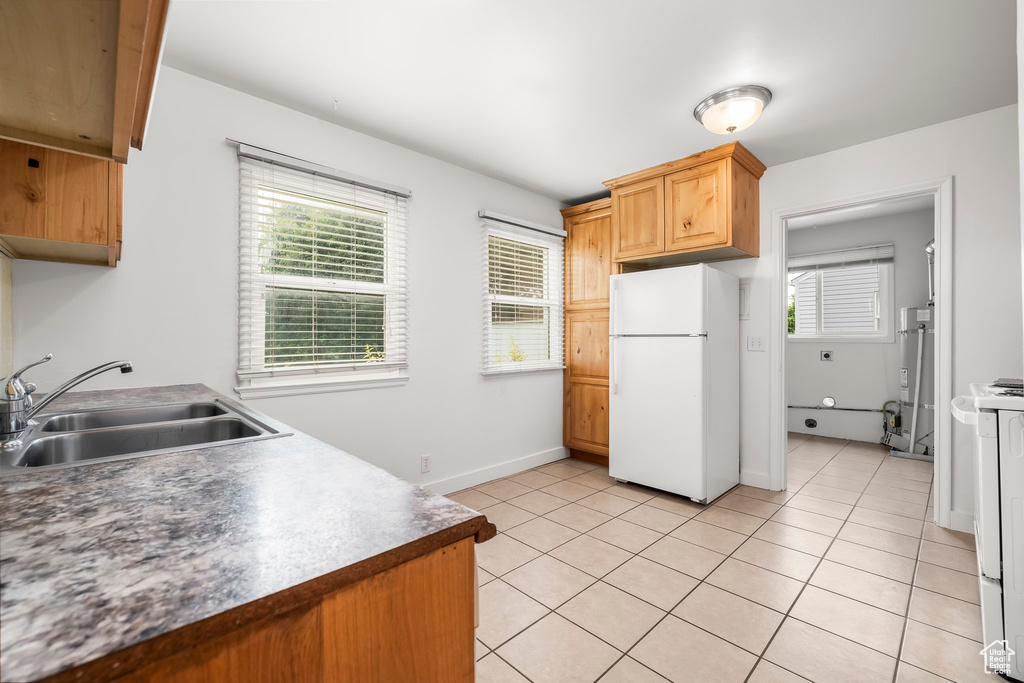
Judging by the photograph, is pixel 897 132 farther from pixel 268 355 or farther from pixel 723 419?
pixel 268 355

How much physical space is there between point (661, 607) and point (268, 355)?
2.32 metres

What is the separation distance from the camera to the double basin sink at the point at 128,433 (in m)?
1.19

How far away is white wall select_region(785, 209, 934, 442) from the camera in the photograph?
14.9 ft

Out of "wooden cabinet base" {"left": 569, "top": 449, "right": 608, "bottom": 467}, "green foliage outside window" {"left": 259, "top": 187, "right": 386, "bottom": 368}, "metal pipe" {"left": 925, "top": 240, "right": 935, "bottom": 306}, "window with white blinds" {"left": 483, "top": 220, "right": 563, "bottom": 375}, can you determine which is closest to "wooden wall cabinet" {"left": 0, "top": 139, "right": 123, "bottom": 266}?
"green foliage outside window" {"left": 259, "top": 187, "right": 386, "bottom": 368}

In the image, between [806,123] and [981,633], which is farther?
[806,123]

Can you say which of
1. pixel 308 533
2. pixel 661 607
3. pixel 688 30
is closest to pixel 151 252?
pixel 308 533

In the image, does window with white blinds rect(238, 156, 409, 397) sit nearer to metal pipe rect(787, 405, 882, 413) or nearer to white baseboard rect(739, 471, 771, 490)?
white baseboard rect(739, 471, 771, 490)

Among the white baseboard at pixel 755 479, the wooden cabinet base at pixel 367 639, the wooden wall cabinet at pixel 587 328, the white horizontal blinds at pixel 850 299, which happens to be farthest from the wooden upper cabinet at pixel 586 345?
the wooden cabinet base at pixel 367 639

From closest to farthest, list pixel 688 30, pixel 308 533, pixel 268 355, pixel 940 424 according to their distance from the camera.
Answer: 1. pixel 308 533
2. pixel 688 30
3. pixel 268 355
4. pixel 940 424

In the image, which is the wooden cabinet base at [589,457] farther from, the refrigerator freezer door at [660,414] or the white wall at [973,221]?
the white wall at [973,221]

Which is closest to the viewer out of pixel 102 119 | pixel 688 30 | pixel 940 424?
pixel 102 119

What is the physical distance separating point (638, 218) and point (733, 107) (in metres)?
1.15

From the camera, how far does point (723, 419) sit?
3236 mm

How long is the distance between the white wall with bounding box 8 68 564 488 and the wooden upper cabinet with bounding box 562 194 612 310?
32.0 inches
